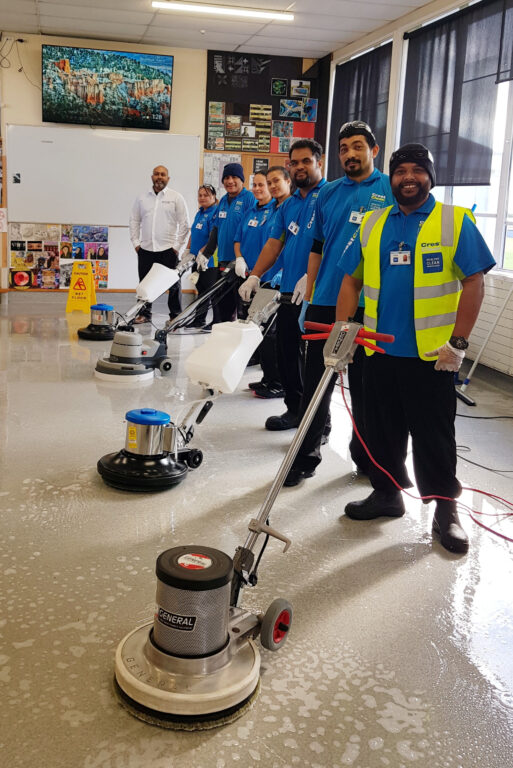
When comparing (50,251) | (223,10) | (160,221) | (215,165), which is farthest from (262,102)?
(50,251)

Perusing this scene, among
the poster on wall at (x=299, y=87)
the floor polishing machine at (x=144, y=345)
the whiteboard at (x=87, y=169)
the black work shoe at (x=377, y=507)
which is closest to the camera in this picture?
the black work shoe at (x=377, y=507)

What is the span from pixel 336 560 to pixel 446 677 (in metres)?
0.72

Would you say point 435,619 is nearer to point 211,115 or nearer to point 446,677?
point 446,677

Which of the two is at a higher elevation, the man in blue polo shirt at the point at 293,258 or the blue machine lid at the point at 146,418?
the man in blue polo shirt at the point at 293,258

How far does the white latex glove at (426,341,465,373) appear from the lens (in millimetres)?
2492

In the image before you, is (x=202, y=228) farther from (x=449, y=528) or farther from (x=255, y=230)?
(x=449, y=528)

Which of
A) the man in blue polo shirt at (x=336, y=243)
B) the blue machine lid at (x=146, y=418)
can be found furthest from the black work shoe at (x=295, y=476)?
the blue machine lid at (x=146, y=418)

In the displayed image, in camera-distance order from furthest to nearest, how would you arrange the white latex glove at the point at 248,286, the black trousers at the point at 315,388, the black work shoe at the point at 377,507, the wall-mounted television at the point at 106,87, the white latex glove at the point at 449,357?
the wall-mounted television at the point at 106,87 → the white latex glove at the point at 248,286 → the black trousers at the point at 315,388 → the black work shoe at the point at 377,507 → the white latex glove at the point at 449,357

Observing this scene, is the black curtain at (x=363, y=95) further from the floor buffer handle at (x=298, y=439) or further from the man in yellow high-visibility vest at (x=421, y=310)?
the floor buffer handle at (x=298, y=439)

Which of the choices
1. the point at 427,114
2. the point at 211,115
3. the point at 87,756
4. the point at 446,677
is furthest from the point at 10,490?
the point at 211,115

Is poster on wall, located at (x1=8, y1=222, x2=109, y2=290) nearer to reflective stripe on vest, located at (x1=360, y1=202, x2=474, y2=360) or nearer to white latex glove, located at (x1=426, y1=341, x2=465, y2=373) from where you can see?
reflective stripe on vest, located at (x1=360, y1=202, x2=474, y2=360)

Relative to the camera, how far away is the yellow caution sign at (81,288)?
829 cm

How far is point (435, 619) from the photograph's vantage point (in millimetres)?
2252

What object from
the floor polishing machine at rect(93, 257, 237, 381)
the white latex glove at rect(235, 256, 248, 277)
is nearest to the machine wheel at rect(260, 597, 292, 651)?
the floor polishing machine at rect(93, 257, 237, 381)
